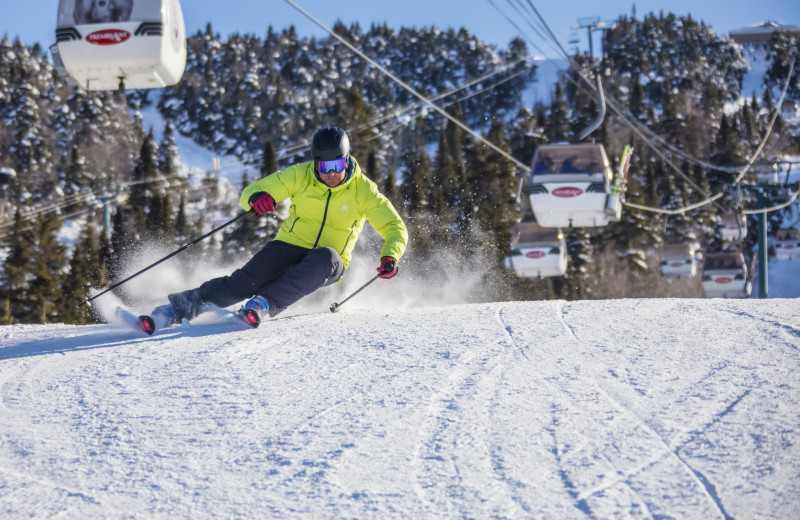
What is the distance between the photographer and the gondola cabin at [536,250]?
2178 centimetres

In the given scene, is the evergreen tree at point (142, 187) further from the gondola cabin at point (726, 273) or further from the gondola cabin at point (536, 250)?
the gondola cabin at point (726, 273)

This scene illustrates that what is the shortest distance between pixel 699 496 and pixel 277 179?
12.5 feet

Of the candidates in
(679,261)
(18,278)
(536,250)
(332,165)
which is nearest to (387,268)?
(332,165)

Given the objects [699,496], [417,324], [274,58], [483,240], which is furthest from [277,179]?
[274,58]

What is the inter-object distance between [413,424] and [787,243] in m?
34.7

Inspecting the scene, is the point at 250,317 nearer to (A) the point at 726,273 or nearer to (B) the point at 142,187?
(A) the point at 726,273

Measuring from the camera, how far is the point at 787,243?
33.5 m

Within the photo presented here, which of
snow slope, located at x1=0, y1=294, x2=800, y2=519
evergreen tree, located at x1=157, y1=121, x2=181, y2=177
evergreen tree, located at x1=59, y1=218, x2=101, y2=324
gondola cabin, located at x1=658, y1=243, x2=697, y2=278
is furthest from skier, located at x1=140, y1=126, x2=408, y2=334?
evergreen tree, located at x1=157, y1=121, x2=181, y2=177

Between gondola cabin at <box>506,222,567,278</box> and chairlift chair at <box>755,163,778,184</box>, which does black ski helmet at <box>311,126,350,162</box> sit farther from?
chairlift chair at <box>755,163,778,184</box>

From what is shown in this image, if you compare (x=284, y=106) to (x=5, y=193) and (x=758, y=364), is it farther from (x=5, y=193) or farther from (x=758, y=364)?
(x=758, y=364)

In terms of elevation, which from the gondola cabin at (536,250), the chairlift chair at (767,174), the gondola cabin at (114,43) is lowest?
the gondola cabin at (536,250)

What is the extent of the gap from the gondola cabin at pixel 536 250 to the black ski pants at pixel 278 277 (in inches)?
653

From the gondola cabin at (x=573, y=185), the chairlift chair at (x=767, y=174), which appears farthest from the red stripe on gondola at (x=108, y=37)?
the chairlift chair at (x=767, y=174)

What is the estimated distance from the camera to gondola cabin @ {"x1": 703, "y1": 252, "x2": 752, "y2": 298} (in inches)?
1116
